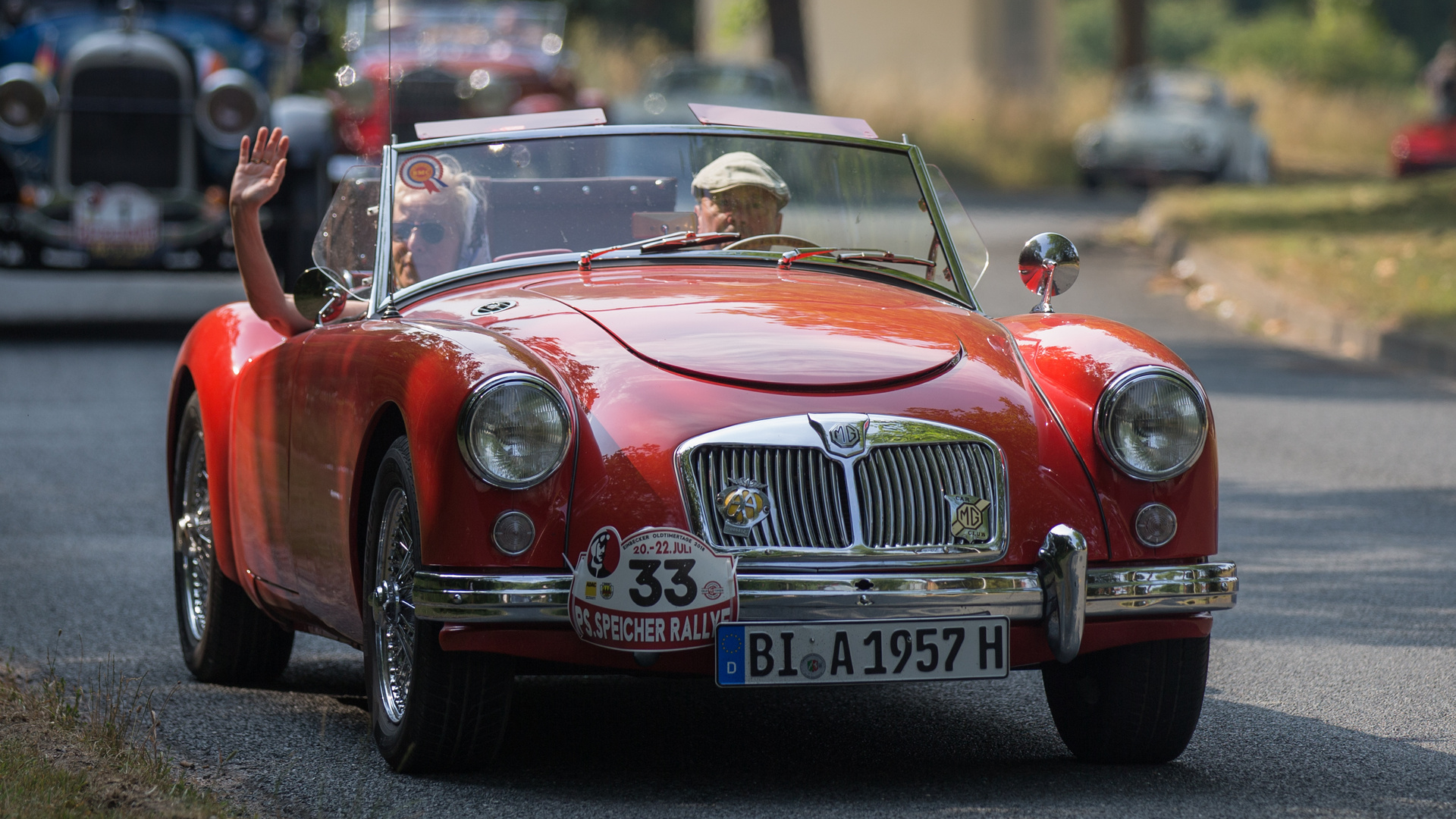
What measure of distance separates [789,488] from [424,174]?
1.71 meters

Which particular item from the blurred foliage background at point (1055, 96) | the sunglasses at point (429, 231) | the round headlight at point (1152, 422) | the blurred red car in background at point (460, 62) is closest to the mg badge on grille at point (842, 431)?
the round headlight at point (1152, 422)

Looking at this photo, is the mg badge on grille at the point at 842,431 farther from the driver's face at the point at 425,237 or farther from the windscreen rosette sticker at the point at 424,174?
the windscreen rosette sticker at the point at 424,174

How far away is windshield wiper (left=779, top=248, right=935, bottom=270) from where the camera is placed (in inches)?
215

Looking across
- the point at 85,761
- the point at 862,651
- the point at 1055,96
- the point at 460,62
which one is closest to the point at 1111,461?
the point at 862,651

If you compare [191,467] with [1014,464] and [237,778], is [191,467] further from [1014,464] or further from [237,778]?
[1014,464]

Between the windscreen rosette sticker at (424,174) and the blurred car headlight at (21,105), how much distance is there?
9.79 m

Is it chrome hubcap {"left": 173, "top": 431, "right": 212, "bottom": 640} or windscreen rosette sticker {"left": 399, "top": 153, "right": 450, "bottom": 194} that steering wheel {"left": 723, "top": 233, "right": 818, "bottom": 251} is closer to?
windscreen rosette sticker {"left": 399, "top": 153, "right": 450, "bottom": 194}

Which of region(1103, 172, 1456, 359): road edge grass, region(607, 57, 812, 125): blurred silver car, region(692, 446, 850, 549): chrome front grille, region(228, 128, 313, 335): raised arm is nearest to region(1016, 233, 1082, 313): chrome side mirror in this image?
region(692, 446, 850, 549): chrome front grille

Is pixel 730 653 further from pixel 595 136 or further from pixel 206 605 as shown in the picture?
pixel 206 605

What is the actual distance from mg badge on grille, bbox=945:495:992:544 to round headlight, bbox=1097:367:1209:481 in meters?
0.33

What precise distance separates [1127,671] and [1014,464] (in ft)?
1.90

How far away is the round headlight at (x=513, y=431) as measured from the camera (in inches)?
168

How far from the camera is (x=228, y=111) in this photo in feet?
48.6

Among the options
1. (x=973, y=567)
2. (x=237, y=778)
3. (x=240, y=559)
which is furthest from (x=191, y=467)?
(x=973, y=567)
